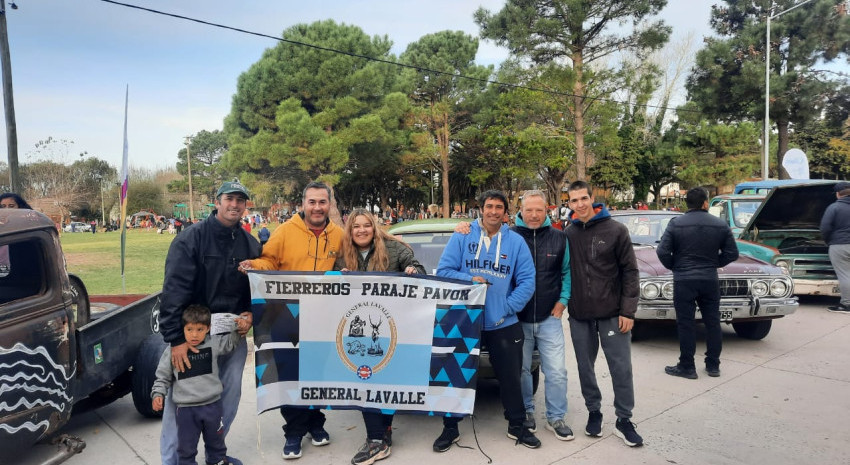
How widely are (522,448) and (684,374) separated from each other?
101 inches

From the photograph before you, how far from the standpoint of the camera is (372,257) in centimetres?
403

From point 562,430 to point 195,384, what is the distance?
2.75 m

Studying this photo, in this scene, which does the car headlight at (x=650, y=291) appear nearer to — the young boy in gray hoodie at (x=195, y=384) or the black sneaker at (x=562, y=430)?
the black sneaker at (x=562, y=430)

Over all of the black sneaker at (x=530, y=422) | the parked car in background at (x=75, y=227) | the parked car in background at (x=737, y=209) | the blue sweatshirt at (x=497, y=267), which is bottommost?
the parked car in background at (x=75, y=227)

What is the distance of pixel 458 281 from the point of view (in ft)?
12.6

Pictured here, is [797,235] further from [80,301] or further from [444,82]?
[444,82]

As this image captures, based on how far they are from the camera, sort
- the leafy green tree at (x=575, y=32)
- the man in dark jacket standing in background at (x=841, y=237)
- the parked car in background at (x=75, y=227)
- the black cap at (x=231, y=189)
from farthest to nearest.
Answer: the parked car in background at (x=75, y=227) < the leafy green tree at (x=575, y=32) < the man in dark jacket standing in background at (x=841, y=237) < the black cap at (x=231, y=189)

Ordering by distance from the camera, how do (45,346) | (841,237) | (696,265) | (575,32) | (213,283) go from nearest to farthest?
(45,346), (213,283), (696,265), (841,237), (575,32)

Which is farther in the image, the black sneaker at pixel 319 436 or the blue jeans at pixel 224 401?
the black sneaker at pixel 319 436

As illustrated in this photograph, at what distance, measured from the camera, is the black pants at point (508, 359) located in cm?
393

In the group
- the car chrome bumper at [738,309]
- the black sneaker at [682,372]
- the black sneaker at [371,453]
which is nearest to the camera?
the black sneaker at [371,453]

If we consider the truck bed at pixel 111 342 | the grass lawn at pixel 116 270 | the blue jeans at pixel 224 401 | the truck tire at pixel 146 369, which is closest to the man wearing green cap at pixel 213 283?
the blue jeans at pixel 224 401

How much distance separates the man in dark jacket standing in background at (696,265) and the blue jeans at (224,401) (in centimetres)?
434

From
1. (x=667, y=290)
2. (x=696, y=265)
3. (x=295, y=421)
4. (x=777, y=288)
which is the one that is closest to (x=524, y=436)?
(x=295, y=421)
